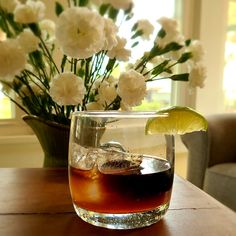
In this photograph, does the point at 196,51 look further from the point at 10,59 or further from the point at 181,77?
the point at 10,59

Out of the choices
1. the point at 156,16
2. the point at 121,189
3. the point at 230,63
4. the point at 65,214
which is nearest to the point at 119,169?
the point at 121,189

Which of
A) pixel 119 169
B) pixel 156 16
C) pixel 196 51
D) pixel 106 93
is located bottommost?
pixel 119 169

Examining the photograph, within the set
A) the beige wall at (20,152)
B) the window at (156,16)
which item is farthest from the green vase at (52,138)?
the window at (156,16)

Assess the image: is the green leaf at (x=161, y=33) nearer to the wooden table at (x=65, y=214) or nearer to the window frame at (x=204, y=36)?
the wooden table at (x=65, y=214)

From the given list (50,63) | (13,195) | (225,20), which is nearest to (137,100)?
(50,63)

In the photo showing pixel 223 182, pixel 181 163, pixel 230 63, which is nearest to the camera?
pixel 223 182

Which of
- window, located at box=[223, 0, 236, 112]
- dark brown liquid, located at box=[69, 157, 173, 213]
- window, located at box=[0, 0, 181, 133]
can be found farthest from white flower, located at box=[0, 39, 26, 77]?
window, located at box=[223, 0, 236, 112]
